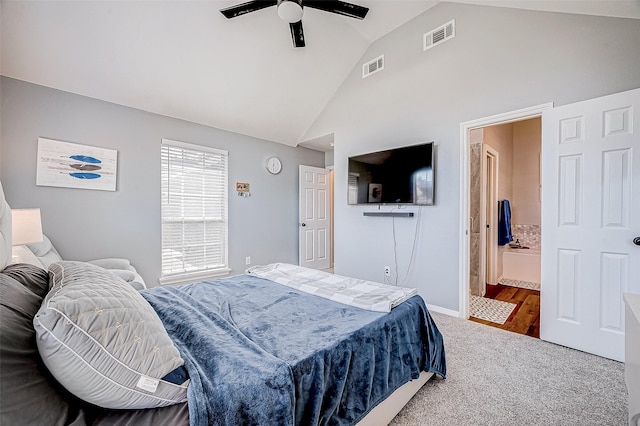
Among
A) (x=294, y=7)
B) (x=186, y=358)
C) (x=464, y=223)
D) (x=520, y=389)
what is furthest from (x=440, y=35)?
(x=186, y=358)

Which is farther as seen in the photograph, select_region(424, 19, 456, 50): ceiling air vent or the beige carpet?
select_region(424, 19, 456, 50): ceiling air vent

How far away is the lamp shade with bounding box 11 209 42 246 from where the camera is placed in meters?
2.05

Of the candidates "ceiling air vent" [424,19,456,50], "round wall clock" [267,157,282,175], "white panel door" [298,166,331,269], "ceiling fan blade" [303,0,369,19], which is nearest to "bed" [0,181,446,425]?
"ceiling fan blade" [303,0,369,19]

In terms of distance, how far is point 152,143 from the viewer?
11.5 ft

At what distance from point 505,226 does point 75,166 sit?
20.1ft

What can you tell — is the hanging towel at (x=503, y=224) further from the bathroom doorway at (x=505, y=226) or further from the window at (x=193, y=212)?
the window at (x=193, y=212)

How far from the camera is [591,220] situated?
2.23 meters

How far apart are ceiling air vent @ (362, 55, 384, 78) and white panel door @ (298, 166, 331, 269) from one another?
6.36 ft

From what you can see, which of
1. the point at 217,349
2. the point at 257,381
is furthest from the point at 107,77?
the point at 257,381

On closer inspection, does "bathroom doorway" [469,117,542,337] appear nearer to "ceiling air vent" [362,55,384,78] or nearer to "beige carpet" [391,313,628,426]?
"beige carpet" [391,313,628,426]

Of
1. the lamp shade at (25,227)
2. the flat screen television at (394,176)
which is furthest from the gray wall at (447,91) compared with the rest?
the lamp shade at (25,227)

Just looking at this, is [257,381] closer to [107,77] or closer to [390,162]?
[390,162]

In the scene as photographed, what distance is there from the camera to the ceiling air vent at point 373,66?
378cm

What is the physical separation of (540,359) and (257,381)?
2.43m
